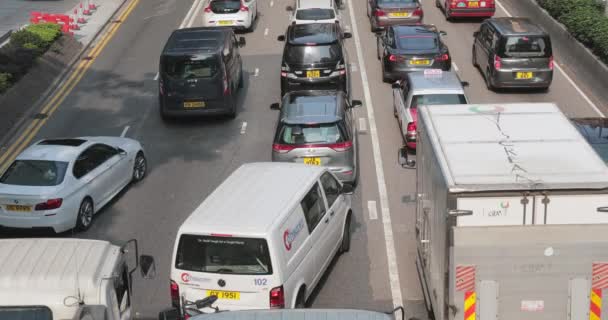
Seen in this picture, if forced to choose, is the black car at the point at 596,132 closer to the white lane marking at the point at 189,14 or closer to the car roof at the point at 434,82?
the car roof at the point at 434,82

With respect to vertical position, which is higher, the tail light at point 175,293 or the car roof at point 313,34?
the tail light at point 175,293

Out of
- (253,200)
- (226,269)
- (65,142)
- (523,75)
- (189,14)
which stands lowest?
(189,14)

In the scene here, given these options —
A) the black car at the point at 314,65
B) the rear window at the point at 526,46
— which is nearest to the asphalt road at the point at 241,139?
the black car at the point at 314,65

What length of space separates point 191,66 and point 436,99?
618 centimetres

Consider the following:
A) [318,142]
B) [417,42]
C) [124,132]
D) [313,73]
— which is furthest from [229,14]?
[318,142]

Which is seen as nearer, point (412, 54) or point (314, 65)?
point (314, 65)

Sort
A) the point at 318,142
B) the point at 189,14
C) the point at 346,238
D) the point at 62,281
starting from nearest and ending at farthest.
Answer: the point at 62,281 < the point at 346,238 < the point at 318,142 < the point at 189,14

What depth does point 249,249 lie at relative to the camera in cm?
1170

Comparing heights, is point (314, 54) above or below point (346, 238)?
below

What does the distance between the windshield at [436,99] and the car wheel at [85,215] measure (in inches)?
300

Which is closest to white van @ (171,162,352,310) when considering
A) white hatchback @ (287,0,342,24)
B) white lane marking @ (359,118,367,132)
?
white lane marking @ (359,118,367,132)

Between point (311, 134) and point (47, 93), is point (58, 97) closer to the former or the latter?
point (47, 93)

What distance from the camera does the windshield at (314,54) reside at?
78.6 feet

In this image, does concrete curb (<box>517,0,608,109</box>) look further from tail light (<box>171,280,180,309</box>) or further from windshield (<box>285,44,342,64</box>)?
tail light (<box>171,280,180,309</box>)
